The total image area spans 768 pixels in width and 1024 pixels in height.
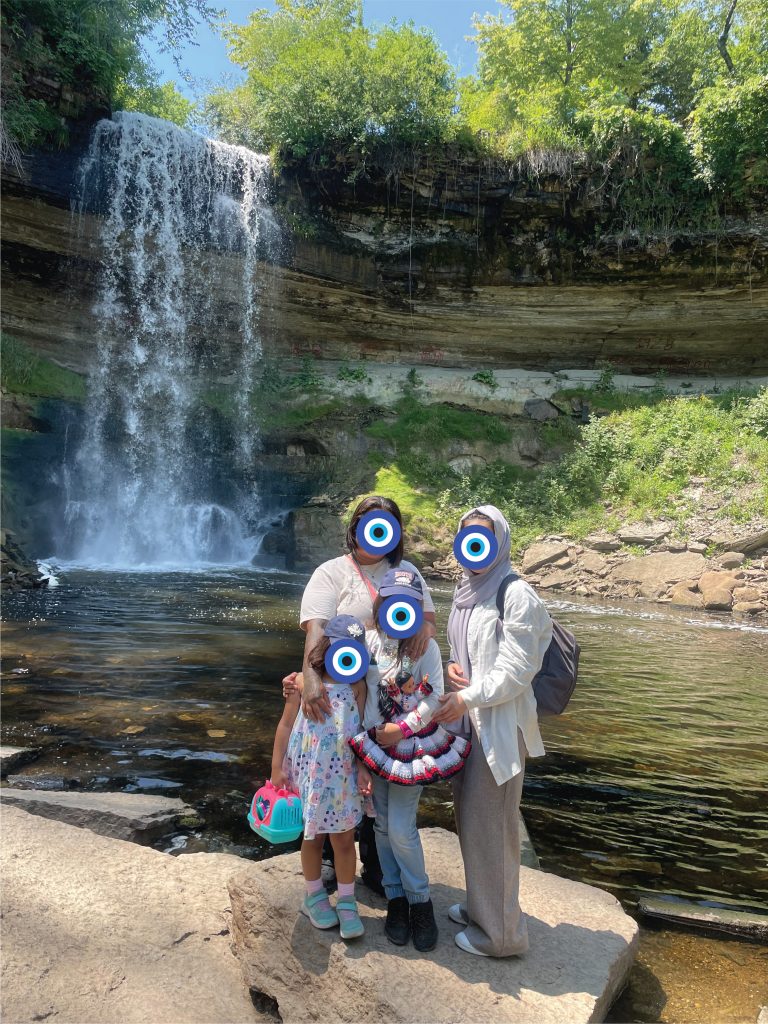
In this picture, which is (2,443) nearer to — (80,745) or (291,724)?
(80,745)

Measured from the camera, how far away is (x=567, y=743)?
5332 millimetres

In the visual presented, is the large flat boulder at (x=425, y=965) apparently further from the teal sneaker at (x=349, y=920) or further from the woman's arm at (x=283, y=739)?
the woman's arm at (x=283, y=739)

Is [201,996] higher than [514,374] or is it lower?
lower

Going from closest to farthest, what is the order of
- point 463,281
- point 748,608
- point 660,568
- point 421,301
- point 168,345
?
point 748,608 → point 660,568 → point 168,345 → point 463,281 → point 421,301

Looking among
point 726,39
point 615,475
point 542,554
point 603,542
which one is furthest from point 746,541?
point 726,39

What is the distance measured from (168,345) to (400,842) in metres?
20.5

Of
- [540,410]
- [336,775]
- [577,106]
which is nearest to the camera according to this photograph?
[336,775]

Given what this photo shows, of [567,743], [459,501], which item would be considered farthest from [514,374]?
[567,743]

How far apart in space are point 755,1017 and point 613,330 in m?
23.2

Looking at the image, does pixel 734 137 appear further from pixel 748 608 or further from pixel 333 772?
pixel 333 772

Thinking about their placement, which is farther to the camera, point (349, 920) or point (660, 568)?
point (660, 568)

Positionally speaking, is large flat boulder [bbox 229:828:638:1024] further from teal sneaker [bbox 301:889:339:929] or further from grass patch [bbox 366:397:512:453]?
grass patch [bbox 366:397:512:453]

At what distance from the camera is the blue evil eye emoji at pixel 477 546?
8.08 feet

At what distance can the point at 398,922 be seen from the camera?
2.38 m
